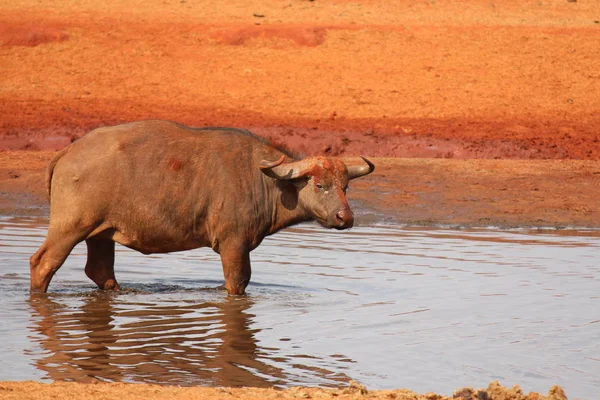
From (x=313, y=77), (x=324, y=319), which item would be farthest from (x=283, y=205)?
(x=313, y=77)

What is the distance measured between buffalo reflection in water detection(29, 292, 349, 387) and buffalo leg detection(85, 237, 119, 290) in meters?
0.23

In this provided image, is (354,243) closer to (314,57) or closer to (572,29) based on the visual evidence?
(314,57)

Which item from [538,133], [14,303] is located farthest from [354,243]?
[538,133]

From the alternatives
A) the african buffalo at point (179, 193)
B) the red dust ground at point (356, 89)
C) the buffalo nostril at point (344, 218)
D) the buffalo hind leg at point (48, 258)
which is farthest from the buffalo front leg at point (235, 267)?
the red dust ground at point (356, 89)

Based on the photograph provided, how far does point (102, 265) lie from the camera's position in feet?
37.0

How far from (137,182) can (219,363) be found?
9.25ft

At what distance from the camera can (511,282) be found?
483 inches

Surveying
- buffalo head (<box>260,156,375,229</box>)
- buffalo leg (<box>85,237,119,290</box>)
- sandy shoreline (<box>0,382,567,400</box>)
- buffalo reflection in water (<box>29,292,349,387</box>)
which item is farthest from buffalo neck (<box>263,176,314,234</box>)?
sandy shoreline (<box>0,382,567,400</box>)

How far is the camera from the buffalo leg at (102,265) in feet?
Answer: 36.8

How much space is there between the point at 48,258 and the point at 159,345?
2291mm

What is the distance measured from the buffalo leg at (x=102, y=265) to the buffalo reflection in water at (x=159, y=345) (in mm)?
230

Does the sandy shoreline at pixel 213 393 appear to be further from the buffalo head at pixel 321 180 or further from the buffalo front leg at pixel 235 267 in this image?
the buffalo head at pixel 321 180

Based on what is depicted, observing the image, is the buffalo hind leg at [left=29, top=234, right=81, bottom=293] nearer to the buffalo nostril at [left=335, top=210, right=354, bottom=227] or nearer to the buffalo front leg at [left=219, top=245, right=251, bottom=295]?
the buffalo front leg at [left=219, top=245, right=251, bottom=295]

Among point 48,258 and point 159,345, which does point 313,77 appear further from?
point 159,345
